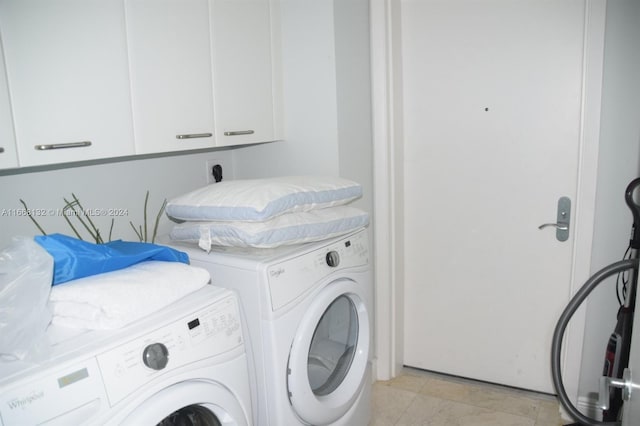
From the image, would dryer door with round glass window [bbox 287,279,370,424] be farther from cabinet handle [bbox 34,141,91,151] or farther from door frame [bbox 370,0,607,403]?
cabinet handle [bbox 34,141,91,151]

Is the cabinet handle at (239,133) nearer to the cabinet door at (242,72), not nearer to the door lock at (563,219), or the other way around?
the cabinet door at (242,72)

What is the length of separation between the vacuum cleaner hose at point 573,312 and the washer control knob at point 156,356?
1.60 m

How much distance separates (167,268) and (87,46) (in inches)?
27.0

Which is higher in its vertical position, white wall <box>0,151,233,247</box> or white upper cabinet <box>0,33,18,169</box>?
white upper cabinet <box>0,33,18,169</box>

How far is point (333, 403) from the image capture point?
1.71 m

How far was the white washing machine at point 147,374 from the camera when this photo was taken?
0.88m

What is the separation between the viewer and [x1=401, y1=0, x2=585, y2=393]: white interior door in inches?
80.7

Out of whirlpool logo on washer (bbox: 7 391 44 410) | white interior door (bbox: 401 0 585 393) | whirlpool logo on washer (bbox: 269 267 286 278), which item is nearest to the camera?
whirlpool logo on washer (bbox: 7 391 44 410)

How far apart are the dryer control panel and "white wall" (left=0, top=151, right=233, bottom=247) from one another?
75cm

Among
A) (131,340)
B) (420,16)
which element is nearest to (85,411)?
(131,340)

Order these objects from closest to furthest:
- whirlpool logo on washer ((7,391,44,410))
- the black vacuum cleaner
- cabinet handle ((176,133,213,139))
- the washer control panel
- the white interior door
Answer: whirlpool logo on washer ((7,391,44,410)) → the washer control panel → cabinet handle ((176,133,213,139)) → the black vacuum cleaner → the white interior door

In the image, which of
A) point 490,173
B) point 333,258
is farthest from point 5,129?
point 490,173

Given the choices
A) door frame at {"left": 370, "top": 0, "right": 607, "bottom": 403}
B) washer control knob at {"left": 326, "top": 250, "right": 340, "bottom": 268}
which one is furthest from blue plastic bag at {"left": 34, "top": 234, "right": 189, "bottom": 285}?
door frame at {"left": 370, "top": 0, "right": 607, "bottom": 403}

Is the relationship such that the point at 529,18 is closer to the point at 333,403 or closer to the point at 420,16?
the point at 420,16
